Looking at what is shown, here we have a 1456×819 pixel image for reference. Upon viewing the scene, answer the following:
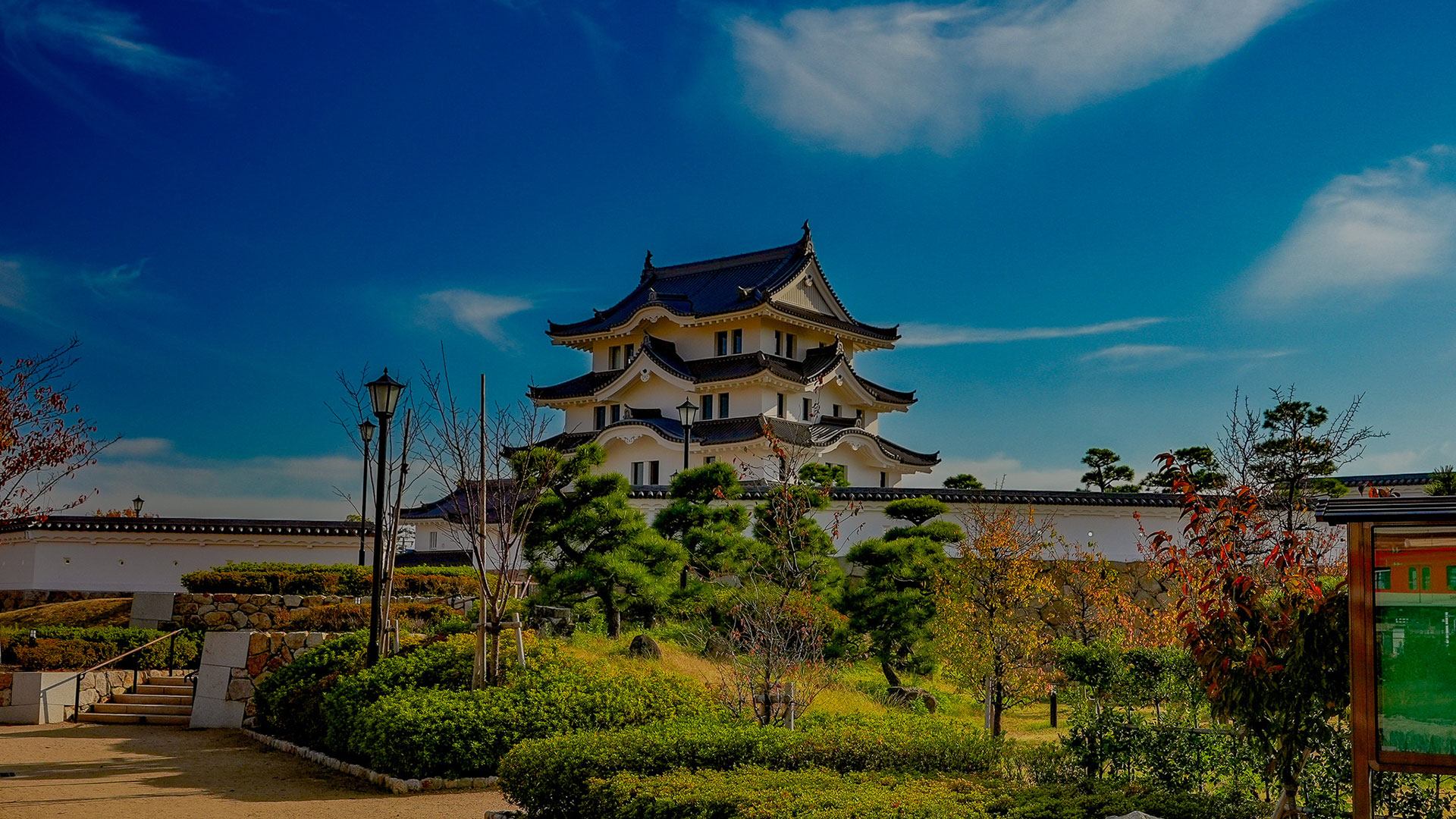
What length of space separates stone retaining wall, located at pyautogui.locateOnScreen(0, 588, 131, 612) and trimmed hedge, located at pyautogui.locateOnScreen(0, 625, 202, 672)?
4.06 meters

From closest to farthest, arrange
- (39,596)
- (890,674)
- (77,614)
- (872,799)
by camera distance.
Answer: (872,799), (890,674), (77,614), (39,596)

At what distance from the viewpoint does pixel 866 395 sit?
133ft

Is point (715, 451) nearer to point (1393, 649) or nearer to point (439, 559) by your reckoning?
point (439, 559)

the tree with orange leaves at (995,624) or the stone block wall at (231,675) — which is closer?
the tree with orange leaves at (995,624)

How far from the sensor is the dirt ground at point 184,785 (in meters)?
9.76

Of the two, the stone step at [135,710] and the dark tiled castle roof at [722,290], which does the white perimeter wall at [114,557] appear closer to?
the stone step at [135,710]

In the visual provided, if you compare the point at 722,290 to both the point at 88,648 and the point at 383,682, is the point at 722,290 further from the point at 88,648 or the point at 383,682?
the point at 383,682

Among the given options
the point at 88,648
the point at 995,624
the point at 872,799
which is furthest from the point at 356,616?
the point at 872,799

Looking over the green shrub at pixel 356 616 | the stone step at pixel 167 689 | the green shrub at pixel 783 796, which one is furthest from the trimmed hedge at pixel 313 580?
the green shrub at pixel 783 796

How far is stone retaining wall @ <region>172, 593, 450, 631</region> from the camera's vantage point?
1989 centimetres

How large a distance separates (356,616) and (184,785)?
827 cm

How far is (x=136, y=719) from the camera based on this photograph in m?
16.1

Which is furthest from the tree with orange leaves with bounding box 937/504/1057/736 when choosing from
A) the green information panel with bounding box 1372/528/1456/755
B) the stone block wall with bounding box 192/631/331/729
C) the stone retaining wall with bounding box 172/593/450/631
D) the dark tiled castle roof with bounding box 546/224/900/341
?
the dark tiled castle roof with bounding box 546/224/900/341

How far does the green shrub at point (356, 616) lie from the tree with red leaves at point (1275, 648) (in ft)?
46.8
